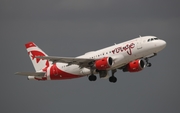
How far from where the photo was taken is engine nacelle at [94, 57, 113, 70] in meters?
81.3

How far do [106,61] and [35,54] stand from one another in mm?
18267

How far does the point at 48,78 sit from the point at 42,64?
14.6 ft

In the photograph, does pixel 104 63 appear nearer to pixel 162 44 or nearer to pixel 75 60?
pixel 75 60

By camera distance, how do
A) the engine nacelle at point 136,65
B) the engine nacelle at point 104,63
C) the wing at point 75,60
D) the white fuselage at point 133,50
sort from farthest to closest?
the engine nacelle at point 136,65
the wing at point 75,60
the engine nacelle at point 104,63
the white fuselage at point 133,50

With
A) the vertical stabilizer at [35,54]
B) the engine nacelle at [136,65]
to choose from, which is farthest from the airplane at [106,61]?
the vertical stabilizer at [35,54]

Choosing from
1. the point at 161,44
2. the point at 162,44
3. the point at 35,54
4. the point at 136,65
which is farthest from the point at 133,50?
the point at 35,54

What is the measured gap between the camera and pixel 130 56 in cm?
8119

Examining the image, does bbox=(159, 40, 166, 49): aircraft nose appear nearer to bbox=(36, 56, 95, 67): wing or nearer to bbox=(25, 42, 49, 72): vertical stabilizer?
bbox=(36, 56, 95, 67): wing

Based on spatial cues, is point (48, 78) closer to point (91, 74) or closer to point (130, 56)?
point (91, 74)

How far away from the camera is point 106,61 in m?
81.4

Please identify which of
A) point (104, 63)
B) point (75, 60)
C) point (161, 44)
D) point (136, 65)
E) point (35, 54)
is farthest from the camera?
point (35, 54)

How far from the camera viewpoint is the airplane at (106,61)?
3189 inches

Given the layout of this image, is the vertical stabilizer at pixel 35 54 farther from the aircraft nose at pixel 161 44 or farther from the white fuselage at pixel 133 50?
the aircraft nose at pixel 161 44

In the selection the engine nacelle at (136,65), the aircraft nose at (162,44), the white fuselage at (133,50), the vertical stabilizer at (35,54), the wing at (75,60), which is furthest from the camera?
the vertical stabilizer at (35,54)
